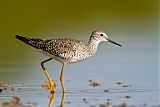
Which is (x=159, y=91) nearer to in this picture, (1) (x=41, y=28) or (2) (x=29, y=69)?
(2) (x=29, y=69)

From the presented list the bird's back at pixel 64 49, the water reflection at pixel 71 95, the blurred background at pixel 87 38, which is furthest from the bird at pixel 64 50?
the water reflection at pixel 71 95

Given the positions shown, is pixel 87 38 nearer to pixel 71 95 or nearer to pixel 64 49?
pixel 64 49

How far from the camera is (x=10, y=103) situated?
11578 millimetres

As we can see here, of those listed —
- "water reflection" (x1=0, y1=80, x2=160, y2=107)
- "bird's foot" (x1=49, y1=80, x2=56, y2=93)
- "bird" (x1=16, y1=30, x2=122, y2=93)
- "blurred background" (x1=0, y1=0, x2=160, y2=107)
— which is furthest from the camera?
"blurred background" (x1=0, y1=0, x2=160, y2=107)

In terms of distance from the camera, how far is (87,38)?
1928 cm

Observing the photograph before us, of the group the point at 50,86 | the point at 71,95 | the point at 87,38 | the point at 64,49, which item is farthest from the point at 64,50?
the point at 87,38

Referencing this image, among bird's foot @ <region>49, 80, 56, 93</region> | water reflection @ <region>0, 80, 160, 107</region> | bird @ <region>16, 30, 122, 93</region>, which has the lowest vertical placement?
water reflection @ <region>0, 80, 160, 107</region>

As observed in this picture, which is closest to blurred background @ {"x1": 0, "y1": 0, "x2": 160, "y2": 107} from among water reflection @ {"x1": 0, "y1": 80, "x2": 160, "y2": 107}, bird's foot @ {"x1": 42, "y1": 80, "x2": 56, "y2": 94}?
water reflection @ {"x1": 0, "y1": 80, "x2": 160, "y2": 107}

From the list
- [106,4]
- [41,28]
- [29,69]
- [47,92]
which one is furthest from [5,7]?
[47,92]

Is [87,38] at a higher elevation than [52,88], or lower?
higher

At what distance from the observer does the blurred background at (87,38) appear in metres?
14.5

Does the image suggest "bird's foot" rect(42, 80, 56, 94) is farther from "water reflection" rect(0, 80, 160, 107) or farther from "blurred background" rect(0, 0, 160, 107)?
"blurred background" rect(0, 0, 160, 107)

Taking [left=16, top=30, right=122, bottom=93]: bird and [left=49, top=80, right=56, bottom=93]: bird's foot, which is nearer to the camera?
[left=49, top=80, right=56, bottom=93]: bird's foot

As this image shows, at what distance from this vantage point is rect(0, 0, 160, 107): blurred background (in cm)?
1445
